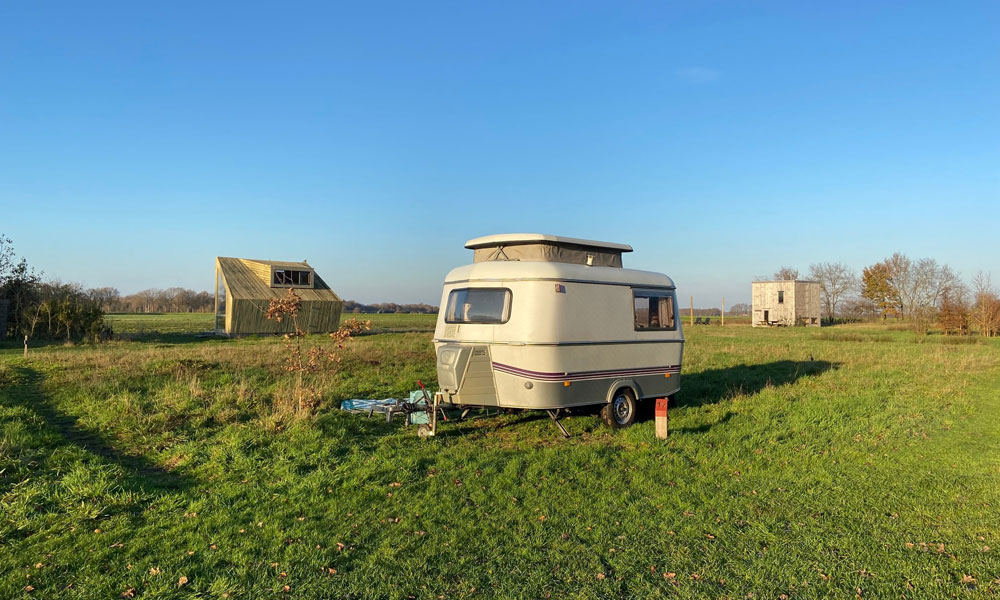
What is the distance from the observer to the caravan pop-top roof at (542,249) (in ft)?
33.3

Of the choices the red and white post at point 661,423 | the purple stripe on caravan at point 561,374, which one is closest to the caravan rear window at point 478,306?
the purple stripe on caravan at point 561,374

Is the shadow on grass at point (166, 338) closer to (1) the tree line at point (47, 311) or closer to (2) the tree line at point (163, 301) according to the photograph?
(1) the tree line at point (47, 311)

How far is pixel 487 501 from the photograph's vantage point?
6.37m

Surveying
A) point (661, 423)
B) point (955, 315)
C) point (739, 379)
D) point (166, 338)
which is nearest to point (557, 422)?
point (661, 423)

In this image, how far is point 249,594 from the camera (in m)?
4.29

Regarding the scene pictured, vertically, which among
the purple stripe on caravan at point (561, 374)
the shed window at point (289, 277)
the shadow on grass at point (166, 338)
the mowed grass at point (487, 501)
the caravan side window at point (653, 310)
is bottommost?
the mowed grass at point (487, 501)

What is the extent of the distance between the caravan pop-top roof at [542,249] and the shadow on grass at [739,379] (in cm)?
378

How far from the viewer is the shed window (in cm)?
3259

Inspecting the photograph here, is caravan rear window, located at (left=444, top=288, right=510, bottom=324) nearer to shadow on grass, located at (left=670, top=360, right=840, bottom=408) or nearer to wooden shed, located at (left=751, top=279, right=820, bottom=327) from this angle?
shadow on grass, located at (left=670, top=360, right=840, bottom=408)

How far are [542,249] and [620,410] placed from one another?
3165 millimetres

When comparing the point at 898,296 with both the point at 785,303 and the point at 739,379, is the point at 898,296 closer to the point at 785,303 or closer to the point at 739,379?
the point at 785,303

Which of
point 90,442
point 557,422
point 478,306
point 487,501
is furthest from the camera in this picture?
point 478,306

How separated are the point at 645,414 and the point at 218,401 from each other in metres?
8.02

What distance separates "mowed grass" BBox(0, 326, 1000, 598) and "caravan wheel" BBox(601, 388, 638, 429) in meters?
0.30
